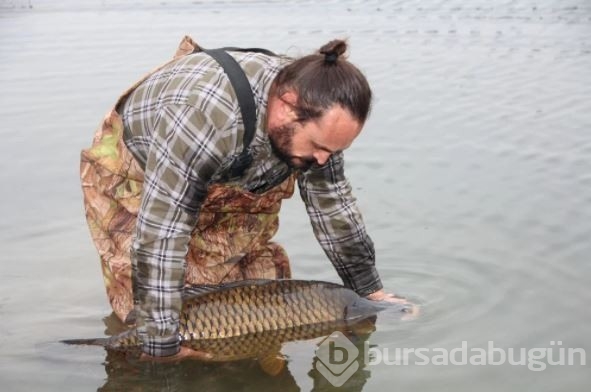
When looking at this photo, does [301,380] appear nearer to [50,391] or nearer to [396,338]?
[396,338]

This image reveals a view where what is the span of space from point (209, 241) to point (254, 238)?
0.22 metres

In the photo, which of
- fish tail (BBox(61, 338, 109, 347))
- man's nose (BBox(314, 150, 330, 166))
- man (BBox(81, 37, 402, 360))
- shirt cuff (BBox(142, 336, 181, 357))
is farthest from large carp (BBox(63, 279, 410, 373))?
man's nose (BBox(314, 150, 330, 166))

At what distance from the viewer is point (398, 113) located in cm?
807

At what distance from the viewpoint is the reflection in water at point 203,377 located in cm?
382

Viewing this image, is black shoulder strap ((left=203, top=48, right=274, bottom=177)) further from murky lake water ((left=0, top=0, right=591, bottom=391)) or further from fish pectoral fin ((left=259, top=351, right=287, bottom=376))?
fish pectoral fin ((left=259, top=351, right=287, bottom=376))

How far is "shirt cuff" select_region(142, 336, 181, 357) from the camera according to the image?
130 inches

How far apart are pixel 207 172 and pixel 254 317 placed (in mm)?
905

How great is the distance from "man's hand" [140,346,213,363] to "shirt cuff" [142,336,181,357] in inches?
2.5

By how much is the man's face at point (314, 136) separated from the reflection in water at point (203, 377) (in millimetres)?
1149

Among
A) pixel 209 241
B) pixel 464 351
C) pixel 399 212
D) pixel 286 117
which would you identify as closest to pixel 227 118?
pixel 286 117

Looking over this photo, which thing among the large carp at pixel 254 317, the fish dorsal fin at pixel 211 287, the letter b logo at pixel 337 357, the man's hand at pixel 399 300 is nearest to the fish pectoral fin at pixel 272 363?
the large carp at pixel 254 317

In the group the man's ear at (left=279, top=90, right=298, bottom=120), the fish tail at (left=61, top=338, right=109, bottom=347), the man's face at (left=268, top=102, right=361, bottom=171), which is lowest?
the fish tail at (left=61, top=338, right=109, bottom=347)

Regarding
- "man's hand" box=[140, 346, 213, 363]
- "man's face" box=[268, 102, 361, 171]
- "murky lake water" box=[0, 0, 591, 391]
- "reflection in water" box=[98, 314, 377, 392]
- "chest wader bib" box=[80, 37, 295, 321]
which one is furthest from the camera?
"murky lake water" box=[0, 0, 591, 391]

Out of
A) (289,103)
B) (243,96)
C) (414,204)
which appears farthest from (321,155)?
(414,204)
